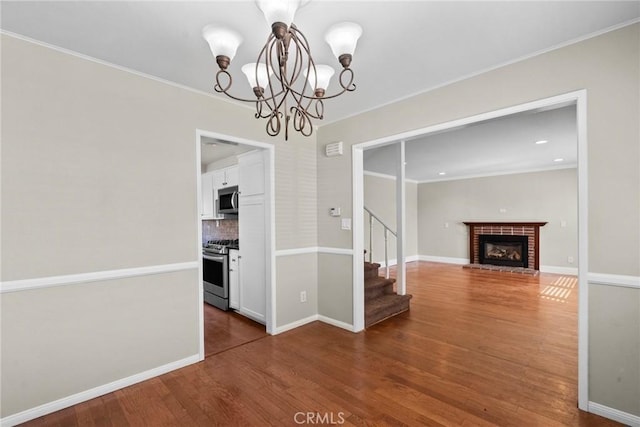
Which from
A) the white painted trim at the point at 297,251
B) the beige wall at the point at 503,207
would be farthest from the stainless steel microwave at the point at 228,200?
the beige wall at the point at 503,207

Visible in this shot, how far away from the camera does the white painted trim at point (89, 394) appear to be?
1.84 metres

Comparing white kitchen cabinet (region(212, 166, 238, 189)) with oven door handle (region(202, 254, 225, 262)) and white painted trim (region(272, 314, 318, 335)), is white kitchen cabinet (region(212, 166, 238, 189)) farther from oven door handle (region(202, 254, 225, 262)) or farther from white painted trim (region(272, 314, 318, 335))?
white painted trim (region(272, 314, 318, 335))

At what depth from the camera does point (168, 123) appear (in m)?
2.49

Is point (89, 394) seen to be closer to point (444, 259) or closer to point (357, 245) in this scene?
point (357, 245)

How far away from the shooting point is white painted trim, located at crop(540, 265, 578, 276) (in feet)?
21.2

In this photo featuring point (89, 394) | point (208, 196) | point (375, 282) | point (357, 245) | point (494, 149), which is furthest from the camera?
point (208, 196)

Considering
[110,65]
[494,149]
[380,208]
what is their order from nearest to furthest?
[110,65] → [494,149] → [380,208]

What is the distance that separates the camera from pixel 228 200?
4383 mm

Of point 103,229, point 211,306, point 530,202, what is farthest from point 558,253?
point 103,229

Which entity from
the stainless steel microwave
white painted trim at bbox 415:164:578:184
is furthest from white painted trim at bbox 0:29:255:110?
white painted trim at bbox 415:164:578:184

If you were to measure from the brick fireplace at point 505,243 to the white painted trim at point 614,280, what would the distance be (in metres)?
5.89

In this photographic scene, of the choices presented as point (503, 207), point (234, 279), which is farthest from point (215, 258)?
point (503, 207)

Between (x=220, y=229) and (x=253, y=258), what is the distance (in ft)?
6.76

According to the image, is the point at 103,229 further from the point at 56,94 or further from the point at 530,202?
the point at 530,202
